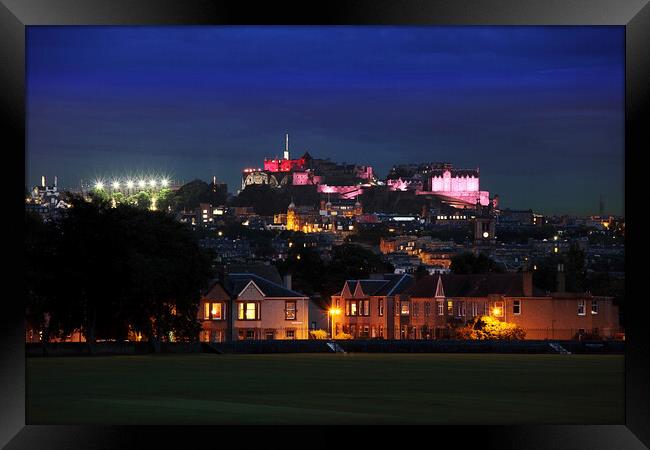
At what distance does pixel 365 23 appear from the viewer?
35.5ft

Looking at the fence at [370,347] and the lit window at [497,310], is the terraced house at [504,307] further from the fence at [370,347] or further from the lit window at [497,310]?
the fence at [370,347]

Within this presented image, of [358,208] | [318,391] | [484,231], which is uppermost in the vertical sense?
[358,208]

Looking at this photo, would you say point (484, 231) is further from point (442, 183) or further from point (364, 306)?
point (364, 306)

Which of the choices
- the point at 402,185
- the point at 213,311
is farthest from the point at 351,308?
the point at 402,185

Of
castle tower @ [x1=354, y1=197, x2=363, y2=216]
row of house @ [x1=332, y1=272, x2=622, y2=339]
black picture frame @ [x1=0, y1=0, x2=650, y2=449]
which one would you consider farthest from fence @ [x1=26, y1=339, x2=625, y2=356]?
castle tower @ [x1=354, y1=197, x2=363, y2=216]

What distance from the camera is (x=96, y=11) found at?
35.9 feet

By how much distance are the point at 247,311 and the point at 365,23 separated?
42.7 m

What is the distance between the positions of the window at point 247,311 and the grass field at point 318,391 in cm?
2176

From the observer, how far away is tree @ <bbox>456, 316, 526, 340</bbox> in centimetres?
4891

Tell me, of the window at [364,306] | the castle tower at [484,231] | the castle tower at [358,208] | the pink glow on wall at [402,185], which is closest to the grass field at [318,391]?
the window at [364,306]

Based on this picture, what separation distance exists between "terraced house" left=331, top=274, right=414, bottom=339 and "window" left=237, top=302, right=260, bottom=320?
7.02 m

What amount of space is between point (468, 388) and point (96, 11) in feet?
37.1
